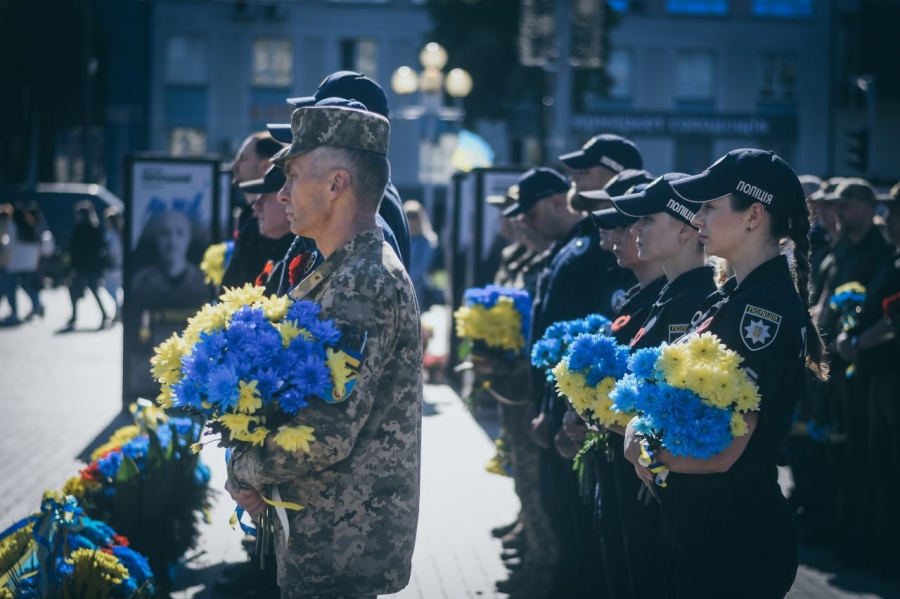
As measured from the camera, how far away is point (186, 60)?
50625 mm

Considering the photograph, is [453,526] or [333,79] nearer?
[333,79]

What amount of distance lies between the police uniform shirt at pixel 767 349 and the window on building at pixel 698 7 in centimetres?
5131

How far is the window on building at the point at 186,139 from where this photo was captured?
1984 inches

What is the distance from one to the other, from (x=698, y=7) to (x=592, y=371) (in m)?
51.4

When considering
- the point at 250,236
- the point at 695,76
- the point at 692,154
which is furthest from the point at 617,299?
the point at 695,76

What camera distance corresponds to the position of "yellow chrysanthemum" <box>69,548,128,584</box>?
4.71 metres

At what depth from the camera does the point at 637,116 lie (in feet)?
99.9

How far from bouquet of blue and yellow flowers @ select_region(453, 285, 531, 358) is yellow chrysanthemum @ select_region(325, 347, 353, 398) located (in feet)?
13.2

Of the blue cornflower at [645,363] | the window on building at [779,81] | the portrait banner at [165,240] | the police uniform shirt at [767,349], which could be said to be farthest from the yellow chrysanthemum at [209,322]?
the window on building at [779,81]

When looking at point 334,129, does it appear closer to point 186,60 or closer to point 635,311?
point 635,311

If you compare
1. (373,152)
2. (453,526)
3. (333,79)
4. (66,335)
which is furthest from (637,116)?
(373,152)

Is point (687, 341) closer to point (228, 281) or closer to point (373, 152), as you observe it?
point (373, 152)

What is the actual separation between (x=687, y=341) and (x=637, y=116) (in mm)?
27369

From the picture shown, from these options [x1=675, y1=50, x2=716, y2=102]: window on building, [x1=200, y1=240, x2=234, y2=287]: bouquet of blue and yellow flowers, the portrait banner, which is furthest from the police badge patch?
[x1=675, y1=50, x2=716, y2=102]: window on building
